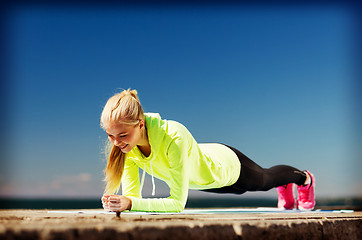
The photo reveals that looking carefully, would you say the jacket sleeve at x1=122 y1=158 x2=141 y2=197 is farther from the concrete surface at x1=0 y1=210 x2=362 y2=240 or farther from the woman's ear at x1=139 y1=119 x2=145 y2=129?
the concrete surface at x1=0 y1=210 x2=362 y2=240

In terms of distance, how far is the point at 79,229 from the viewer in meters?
1.20

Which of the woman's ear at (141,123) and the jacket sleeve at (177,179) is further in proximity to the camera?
the woman's ear at (141,123)

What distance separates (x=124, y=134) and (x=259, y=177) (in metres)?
1.50

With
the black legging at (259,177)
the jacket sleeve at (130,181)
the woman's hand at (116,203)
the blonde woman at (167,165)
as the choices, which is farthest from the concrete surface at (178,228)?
the black legging at (259,177)

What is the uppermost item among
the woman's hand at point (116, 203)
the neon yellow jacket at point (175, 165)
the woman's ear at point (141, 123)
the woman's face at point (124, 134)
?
the woman's ear at point (141, 123)

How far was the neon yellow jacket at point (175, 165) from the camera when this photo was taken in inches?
90.7

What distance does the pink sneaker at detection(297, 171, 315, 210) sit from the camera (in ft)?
11.6

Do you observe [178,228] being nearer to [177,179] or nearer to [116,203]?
[116,203]

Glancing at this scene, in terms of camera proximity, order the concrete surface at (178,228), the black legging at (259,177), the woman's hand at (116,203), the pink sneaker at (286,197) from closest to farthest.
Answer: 1. the concrete surface at (178,228)
2. the woman's hand at (116,203)
3. the black legging at (259,177)
4. the pink sneaker at (286,197)

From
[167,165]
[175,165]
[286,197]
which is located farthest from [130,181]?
[286,197]

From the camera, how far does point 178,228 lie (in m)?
1.35

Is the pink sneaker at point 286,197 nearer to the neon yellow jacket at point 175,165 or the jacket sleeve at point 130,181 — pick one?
the neon yellow jacket at point 175,165

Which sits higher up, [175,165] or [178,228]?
[175,165]

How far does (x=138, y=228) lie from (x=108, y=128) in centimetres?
105
